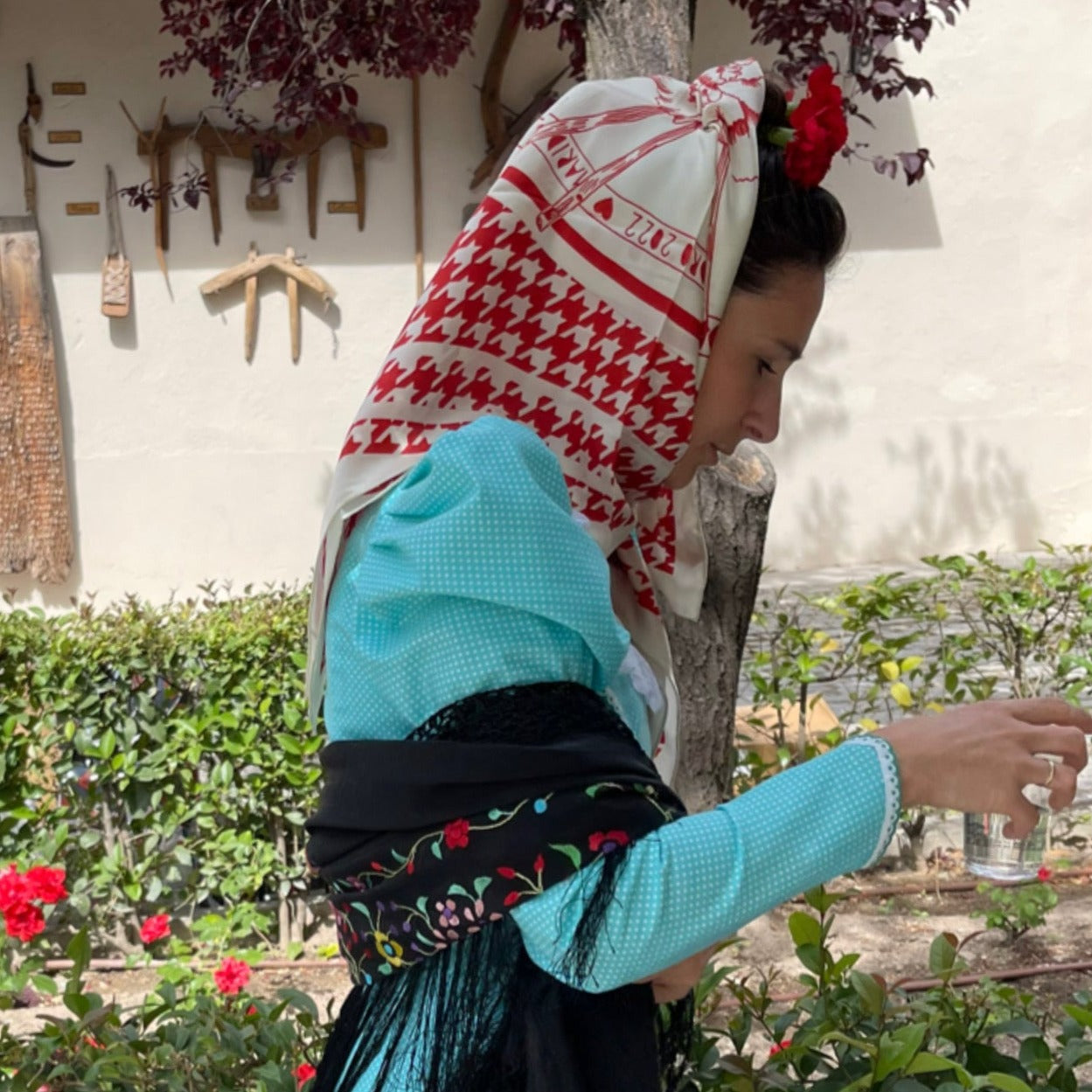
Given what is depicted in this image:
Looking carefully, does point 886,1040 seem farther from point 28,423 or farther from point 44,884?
point 28,423

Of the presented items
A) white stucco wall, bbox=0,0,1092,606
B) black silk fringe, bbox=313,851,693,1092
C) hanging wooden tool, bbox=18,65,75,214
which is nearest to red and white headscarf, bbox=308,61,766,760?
black silk fringe, bbox=313,851,693,1092

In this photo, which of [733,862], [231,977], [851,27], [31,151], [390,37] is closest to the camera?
[733,862]

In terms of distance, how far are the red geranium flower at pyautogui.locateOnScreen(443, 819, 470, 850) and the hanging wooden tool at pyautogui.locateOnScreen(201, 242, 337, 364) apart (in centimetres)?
651

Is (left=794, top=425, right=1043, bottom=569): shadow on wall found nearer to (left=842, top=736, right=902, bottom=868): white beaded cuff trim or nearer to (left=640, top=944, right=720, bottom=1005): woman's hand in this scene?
(left=640, top=944, right=720, bottom=1005): woman's hand

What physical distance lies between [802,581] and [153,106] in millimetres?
4277

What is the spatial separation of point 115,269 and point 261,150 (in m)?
0.96

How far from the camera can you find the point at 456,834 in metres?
1.14

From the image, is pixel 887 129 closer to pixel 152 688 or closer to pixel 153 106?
pixel 153 106

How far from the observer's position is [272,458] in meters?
7.51

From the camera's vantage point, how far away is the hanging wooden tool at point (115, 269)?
7.12 metres

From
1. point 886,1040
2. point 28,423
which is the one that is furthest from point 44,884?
point 28,423

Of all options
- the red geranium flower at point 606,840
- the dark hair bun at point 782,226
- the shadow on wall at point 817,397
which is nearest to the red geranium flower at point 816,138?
the dark hair bun at point 782,226

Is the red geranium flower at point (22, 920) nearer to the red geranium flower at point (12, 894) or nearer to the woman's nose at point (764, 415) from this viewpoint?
the red geranium flower at point (12, 894)

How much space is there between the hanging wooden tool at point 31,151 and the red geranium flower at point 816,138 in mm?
6276
